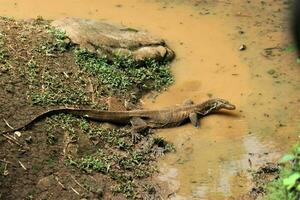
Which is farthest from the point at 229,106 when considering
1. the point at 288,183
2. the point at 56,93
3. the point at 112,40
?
the point at 288,183

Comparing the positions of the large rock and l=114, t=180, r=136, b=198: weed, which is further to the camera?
the large rock

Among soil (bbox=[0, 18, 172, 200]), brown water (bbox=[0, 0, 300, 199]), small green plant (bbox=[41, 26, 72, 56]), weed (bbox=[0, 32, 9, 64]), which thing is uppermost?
weed (bbox=[0, 32, 9, 64])

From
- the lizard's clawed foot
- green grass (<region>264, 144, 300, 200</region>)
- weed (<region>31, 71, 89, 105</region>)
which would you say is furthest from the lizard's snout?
weed (<region>31, 71, 89, 105</region>)

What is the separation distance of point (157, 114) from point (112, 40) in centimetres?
156

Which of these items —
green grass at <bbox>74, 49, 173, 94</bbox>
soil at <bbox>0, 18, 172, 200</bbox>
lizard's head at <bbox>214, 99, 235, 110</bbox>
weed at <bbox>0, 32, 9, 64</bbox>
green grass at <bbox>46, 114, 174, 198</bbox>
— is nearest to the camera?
soil at <bbox>0, 18, 172, 200</bbox>

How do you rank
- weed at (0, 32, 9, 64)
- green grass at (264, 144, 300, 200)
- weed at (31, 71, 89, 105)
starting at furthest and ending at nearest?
weed at (0, 32, 9, 64)
weed at (31, 71, 89, 105)
green grass at (264, 144, 300, 200)

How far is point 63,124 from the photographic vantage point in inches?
249

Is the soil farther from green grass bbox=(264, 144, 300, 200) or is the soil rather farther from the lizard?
green grass bbox=(264, 144, 300, 200)

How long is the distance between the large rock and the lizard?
1.21 m

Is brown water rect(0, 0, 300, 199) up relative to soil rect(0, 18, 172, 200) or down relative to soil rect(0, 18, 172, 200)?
down

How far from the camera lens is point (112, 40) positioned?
794 centimetres

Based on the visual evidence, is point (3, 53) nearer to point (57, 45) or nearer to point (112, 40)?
point (57, 45)

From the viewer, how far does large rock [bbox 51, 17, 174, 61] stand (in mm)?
7754

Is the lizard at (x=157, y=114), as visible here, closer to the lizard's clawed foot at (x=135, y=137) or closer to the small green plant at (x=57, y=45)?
the lizard's clawed foot at (x=135, y=137)
